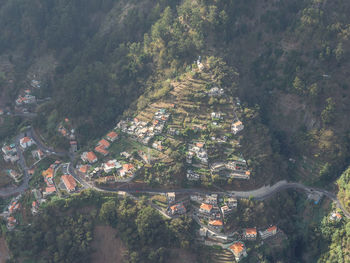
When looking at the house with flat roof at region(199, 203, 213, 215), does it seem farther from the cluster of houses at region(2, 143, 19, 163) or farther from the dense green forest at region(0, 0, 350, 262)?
the cluster of houses at region(2, 143, 19, 163)

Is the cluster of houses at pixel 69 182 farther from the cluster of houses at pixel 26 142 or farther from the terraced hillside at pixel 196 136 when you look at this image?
the cluster of houses at pixel 26 142

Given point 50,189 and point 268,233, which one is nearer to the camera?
point 268,233

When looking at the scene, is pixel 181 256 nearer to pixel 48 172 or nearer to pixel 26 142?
pixel 48 172

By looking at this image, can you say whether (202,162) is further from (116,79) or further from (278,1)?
(278,1)

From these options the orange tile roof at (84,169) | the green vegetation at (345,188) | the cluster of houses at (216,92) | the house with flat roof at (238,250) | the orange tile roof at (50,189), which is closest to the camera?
the house with flat roof at (238,250)

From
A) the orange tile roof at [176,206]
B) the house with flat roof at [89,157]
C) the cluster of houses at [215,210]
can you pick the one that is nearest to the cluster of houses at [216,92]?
the cluster of houses at [215,210]

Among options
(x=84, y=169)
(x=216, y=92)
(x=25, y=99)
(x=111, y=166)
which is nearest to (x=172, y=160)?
(x=111, y=166)
